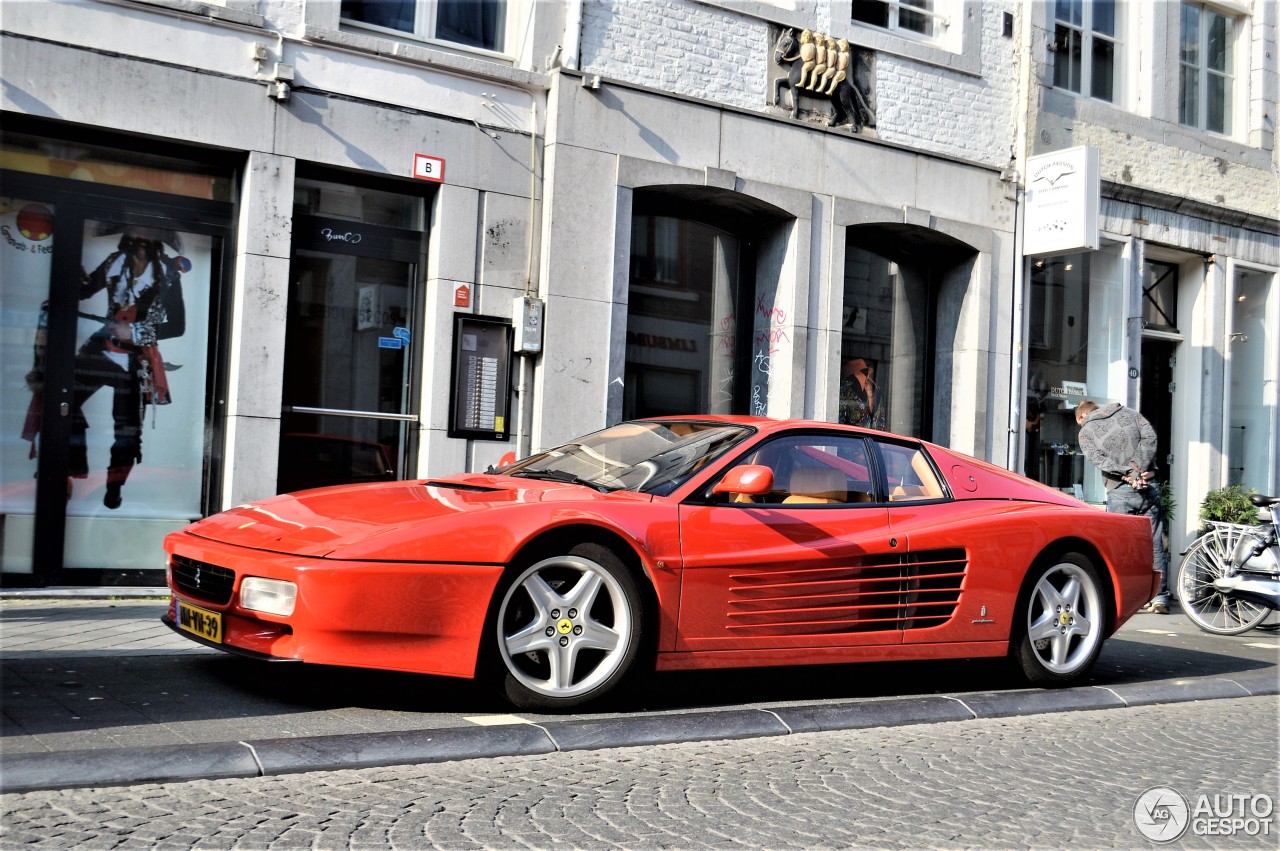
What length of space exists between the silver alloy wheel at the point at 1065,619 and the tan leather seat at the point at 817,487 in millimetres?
1301

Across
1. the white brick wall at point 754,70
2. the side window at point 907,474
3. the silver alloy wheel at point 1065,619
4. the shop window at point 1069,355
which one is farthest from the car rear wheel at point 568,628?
the shop window at point 1069,355

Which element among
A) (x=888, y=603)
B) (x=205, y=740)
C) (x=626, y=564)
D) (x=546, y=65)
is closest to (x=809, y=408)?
(x=546, y=65)

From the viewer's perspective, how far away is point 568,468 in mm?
6508

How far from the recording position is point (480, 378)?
11.1 meters

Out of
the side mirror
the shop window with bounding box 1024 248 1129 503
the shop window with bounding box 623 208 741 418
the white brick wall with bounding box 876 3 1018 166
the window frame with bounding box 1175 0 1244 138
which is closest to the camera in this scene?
the side mirror

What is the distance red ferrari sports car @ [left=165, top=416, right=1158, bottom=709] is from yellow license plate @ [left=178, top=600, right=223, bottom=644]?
1 cm

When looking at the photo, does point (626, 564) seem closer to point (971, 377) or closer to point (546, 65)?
point (546, 65)

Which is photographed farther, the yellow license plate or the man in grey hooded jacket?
the man in grey hooded jacket

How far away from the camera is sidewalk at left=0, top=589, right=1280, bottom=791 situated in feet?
14.1

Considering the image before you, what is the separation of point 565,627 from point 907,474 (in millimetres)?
2378

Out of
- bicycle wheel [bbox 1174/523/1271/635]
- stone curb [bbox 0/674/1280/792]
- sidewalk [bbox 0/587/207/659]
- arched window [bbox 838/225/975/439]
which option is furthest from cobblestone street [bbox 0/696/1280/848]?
arched window [bbox 838/225/975/439]

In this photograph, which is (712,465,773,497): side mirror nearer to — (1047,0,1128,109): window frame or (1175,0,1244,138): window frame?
(1047,0,1128,109): window frame

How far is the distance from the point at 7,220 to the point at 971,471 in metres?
6.84

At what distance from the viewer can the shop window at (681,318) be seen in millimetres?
12477
